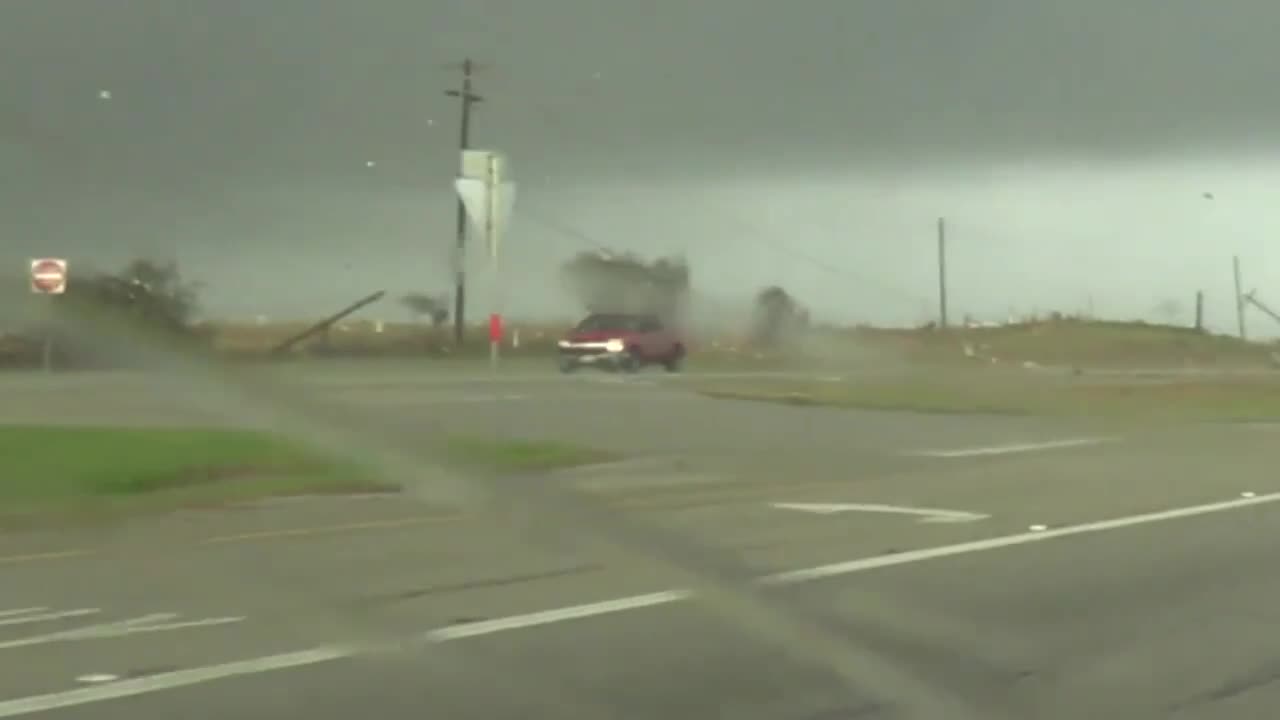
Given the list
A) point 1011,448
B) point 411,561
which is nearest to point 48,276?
point 411,561

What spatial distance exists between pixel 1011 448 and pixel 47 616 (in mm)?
17665

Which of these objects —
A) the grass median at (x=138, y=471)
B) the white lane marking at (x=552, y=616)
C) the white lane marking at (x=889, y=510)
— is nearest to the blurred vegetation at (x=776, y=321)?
the white lane marking at (x=552, y=616)

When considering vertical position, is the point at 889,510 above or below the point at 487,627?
above

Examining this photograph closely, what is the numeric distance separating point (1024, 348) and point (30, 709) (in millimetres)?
20560

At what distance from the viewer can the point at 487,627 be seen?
9.58m

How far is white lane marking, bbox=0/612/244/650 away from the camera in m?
8.94

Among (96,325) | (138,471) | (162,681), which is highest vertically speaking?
(96,325)

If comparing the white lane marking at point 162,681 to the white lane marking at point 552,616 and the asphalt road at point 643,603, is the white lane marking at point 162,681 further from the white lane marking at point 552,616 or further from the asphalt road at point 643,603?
the white lane marking at point 552,616

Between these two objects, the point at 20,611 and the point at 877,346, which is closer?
the point at 877,346

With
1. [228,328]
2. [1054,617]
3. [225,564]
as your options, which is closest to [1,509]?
[225,564]

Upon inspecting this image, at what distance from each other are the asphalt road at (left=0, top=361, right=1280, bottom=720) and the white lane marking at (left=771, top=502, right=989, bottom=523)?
0.08 m

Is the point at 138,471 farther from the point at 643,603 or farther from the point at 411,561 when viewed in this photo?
the point at 643,603

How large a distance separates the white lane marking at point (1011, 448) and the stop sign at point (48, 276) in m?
21.4

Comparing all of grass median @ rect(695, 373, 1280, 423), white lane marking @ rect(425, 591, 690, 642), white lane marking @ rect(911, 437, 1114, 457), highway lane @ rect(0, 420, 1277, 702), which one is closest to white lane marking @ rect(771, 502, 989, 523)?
highway lane @ rect(0, 420, 1277, 702)
